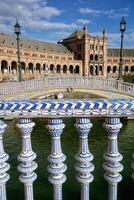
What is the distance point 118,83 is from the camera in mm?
18125

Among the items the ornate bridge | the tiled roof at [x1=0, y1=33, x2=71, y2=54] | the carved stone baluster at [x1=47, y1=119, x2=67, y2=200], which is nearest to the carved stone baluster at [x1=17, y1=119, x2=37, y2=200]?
the carved stone baluster at [x1=47, y1=119, x2=67, y2=200]

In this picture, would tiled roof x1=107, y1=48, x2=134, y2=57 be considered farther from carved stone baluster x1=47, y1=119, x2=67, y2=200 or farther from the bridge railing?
carved stone baluster x1=47, y1=119, x2=67, y2=200

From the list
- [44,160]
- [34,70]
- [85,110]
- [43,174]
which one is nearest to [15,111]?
[85,110]

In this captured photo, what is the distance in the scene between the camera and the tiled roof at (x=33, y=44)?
215 ft

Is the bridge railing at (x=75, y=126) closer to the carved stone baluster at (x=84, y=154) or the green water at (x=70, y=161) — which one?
the carved stone baluster at (x=84, y=154)

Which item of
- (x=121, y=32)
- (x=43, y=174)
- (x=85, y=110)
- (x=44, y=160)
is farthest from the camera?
(x=121, y=32)

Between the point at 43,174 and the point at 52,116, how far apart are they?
4.94m

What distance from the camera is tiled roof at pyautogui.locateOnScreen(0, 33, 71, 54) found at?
65.4 metres

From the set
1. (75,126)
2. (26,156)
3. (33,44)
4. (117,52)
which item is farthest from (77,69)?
(26,156)

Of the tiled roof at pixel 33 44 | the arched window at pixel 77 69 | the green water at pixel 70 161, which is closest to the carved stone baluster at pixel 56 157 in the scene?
the green water at pixel 70 161

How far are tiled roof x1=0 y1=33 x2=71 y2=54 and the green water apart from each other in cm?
5146

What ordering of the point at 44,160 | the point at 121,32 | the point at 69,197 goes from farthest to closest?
the point at 121,32, the point at 44,160, the point at 69,197

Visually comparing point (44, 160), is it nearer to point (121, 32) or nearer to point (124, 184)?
point (124, 184)

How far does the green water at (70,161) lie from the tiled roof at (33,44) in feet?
169
